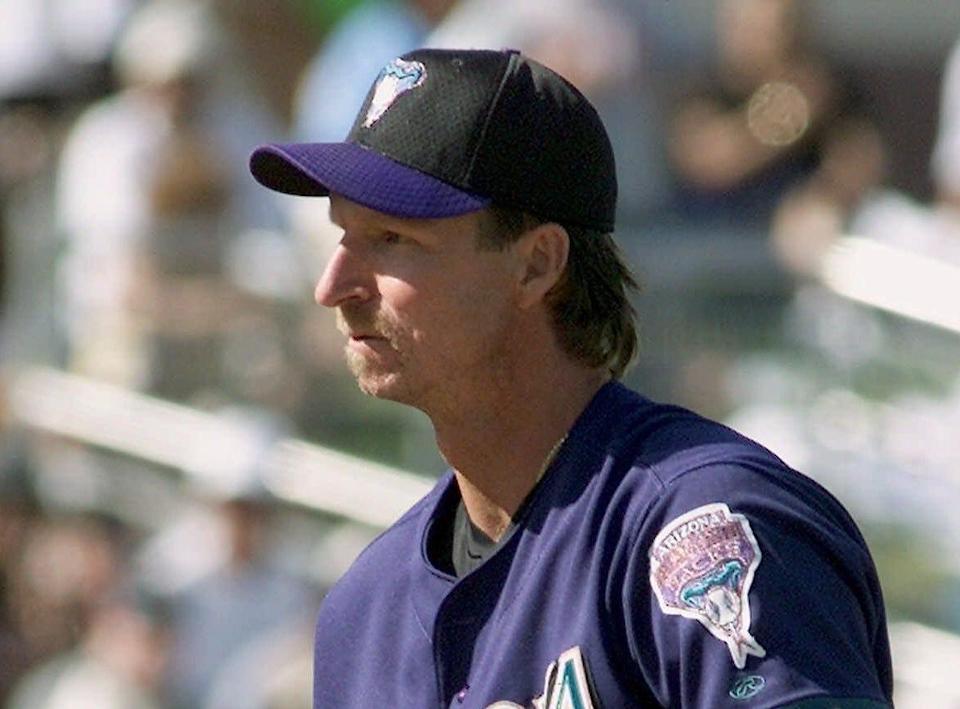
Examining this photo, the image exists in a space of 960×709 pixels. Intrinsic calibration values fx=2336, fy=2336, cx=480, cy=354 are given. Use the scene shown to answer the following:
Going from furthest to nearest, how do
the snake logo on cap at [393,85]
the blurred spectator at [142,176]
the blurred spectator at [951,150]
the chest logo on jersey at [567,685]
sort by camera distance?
the blurred spectator at [142,176]
the blurred spectator at [951,150]
the snake logo on cap at [393,85]
the chest logo on jersey at [567,685]

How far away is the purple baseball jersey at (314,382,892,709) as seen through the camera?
9.11ft

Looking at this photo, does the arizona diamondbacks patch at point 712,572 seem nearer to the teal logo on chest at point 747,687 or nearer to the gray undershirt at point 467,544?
the teal logo on chest at point 747,687

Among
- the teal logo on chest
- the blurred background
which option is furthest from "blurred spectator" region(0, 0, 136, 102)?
the teal logo on chest

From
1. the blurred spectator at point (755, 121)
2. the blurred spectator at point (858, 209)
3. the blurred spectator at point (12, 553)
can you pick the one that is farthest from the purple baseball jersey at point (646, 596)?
the blurred spectator at point (12, 553)

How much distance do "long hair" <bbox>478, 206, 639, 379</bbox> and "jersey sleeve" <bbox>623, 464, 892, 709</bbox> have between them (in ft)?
1.45

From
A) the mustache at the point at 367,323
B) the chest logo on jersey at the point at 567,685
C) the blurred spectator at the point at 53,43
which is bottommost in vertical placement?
the blurred spectator at the point at 53,43

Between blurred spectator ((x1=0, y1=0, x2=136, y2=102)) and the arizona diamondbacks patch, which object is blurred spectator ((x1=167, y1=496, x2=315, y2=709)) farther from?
the arizona diamondbacks patch

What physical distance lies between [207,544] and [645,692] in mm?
5507

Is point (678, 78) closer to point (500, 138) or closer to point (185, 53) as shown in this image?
point (185, 53)

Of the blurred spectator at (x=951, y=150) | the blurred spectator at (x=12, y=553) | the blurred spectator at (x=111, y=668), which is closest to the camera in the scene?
the blurred spectator at (x=951, y=150)

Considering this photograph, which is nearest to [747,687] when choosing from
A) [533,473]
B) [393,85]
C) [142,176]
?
[533,473]

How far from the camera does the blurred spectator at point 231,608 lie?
789 centimetres

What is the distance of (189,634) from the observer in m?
8.00

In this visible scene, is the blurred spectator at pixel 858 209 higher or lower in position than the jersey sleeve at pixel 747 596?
lower
